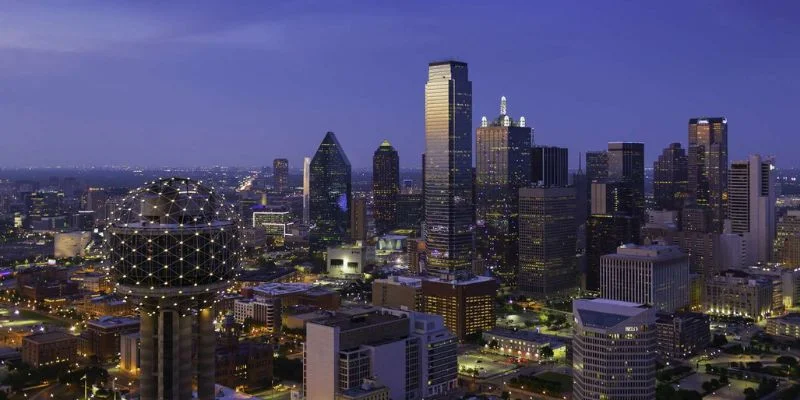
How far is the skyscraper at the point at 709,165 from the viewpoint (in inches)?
4309

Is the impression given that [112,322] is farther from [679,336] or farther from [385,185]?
[385,185]

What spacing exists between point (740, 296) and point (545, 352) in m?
24.7

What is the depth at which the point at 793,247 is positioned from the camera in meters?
85.2

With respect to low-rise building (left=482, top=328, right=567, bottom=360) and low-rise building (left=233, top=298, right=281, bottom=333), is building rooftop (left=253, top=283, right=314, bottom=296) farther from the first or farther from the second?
low-rise building (left=482, top=328, right=567, bottom=360)

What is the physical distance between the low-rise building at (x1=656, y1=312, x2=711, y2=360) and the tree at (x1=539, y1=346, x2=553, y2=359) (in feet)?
23.4

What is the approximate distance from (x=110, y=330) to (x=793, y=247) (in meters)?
69.7

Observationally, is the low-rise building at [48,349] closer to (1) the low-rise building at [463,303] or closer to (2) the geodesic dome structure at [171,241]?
(2) the geodesic dome structure at [171,241]

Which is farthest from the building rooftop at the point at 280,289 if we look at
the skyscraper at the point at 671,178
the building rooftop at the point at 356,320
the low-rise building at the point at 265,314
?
the skyscraper at the point at 671,178

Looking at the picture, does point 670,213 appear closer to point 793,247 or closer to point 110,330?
point 793,247

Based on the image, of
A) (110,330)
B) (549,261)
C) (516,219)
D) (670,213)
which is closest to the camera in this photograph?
(110,330)

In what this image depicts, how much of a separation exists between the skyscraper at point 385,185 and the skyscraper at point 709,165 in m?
46.9

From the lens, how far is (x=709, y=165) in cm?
11400

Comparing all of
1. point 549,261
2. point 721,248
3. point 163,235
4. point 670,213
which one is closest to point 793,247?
point 721,248

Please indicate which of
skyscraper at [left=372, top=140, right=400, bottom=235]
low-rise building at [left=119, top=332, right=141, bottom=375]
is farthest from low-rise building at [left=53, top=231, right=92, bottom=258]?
low-rise building at [left=119, top=332, right=141, bottom=375]
